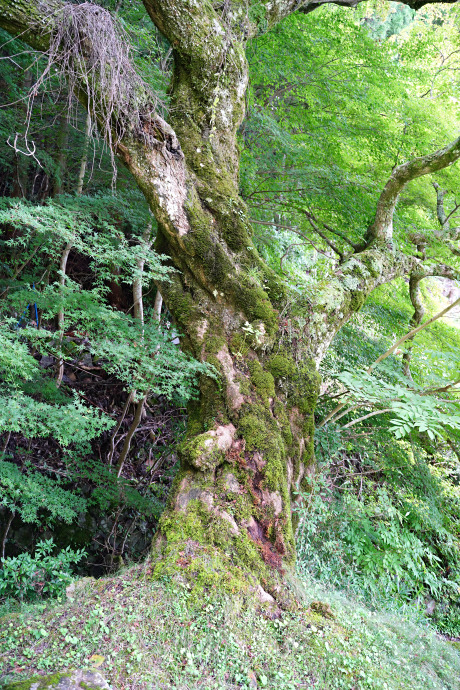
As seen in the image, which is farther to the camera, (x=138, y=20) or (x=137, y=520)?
(x=138, y=20)

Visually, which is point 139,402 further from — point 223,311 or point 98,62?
point 98,62

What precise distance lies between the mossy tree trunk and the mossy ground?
0.61 ft

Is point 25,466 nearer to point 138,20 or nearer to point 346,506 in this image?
point 346,506

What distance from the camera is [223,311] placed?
136 inches

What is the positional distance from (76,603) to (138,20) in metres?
5.49

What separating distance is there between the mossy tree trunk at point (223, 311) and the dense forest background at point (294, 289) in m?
0.26

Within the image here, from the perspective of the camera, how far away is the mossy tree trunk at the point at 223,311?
264 centimetres

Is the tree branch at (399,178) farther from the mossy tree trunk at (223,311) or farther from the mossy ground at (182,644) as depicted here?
the mossy ground at (182,644)

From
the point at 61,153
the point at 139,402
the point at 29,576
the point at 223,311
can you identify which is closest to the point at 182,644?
the point at 29,576

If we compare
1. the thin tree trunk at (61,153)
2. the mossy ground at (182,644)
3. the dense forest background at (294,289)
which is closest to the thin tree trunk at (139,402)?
the dense forest background at (294,289)

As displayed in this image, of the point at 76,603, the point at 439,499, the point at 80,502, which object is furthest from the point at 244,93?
the point at 439,499

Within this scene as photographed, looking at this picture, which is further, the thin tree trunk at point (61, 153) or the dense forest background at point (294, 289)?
the thin tree trunk at point (61, 153)

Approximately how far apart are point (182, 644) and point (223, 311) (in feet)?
7.11

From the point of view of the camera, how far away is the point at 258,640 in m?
2.16
